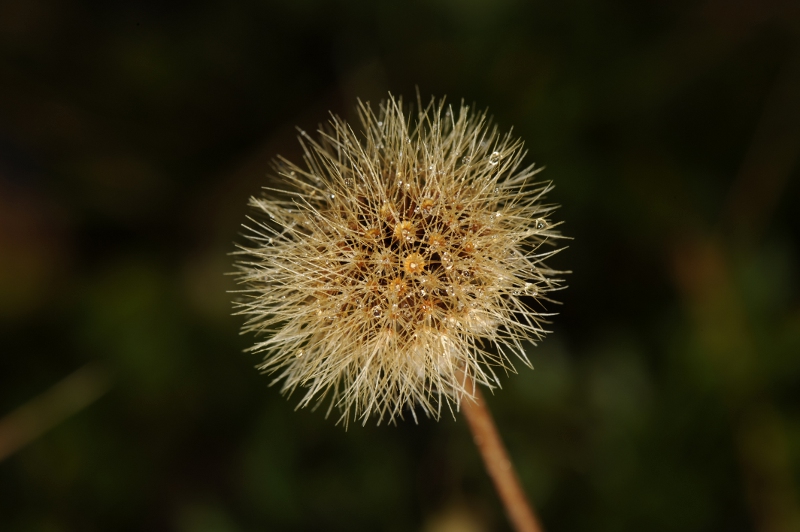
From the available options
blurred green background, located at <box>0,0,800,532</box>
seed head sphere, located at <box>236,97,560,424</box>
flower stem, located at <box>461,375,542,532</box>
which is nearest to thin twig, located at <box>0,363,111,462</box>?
blurred green background, located at <box>0,0,800,532</box>

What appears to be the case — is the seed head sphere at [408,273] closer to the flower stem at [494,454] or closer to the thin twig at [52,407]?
the flower stem at [494,454]

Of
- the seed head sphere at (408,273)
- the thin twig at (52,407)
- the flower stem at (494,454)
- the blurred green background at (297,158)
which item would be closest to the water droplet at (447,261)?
the seed head sphere at (408,273)

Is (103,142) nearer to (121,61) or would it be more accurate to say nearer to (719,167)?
(121,61)

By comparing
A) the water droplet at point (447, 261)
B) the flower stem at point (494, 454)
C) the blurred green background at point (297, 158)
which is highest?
the blurred green background at point (297, 158)

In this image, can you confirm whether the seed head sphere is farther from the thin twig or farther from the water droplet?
the thin twig

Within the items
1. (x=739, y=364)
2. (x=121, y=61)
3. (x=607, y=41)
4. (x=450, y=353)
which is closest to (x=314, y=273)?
(x=450, y=353)

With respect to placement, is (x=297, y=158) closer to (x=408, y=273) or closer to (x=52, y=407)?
(x=52, y=407)

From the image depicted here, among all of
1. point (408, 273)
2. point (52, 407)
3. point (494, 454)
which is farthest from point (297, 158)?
point (494, 454)
